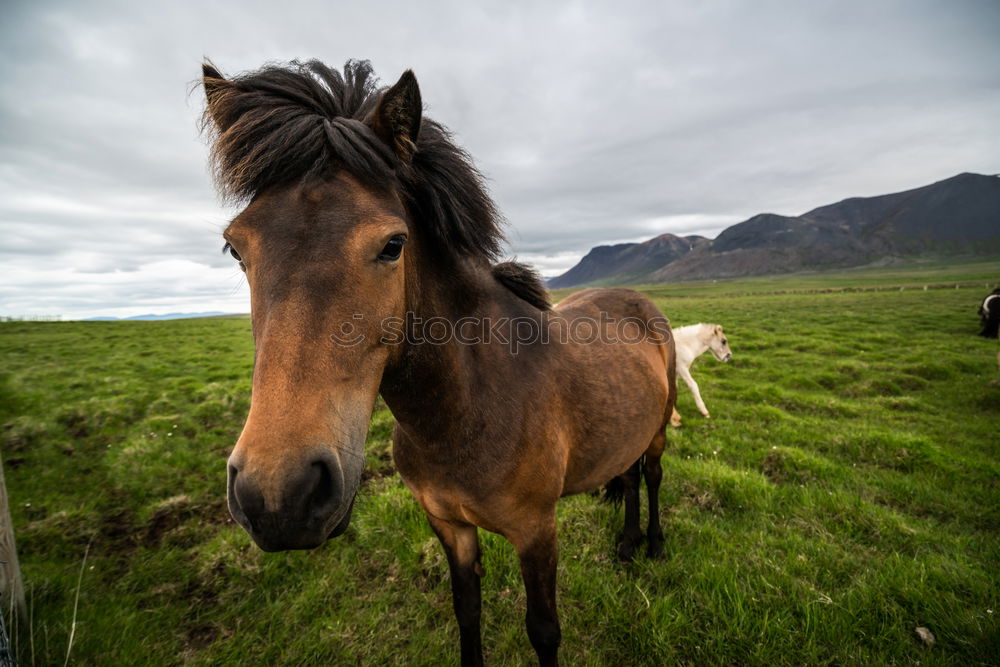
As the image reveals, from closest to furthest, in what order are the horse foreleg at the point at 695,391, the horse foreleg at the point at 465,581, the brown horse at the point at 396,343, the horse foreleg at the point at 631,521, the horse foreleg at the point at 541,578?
the brown horse at the point at 396,343
the horse foreleg at the point at 541,578
the horse foreleg at the point at 465,581
the horse foreleg at the point at 631,521
the horse foreleg at the point at 695,391

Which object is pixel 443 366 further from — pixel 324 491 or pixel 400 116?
pixel 400 116

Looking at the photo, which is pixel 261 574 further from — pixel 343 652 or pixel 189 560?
pixel 343 652

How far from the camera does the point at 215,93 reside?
193cm

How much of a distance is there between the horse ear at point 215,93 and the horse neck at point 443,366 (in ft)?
3.93

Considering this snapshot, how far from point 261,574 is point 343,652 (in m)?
1.27

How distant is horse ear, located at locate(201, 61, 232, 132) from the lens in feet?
6.13

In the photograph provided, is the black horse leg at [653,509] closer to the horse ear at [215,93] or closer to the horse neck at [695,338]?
the horse ear at [215,93]

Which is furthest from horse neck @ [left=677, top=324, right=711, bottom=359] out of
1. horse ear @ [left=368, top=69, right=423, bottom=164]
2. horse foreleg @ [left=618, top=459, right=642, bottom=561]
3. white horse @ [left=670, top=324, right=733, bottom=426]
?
horse ear @ [left=368, top=69, right=423, bottom=164]

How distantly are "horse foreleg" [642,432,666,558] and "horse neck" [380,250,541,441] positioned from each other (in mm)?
2623

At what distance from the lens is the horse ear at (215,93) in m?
1.87

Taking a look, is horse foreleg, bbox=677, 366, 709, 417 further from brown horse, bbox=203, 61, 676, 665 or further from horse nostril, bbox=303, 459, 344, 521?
horse nostril, bbox=303, 459, 344, 521

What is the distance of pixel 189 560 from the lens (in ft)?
12.3

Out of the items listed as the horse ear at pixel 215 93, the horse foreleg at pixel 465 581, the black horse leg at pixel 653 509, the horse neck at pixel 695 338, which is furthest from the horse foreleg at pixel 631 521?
the horse neck at pixel 695 338

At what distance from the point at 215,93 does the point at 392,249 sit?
1.36m
